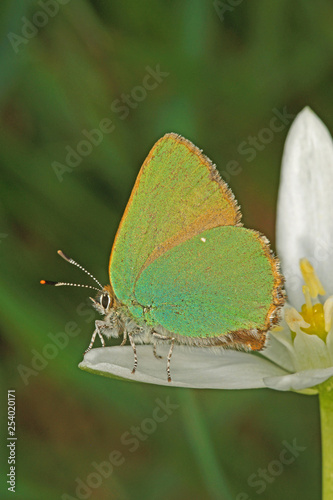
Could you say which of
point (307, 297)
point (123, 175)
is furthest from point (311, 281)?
point (123, 175)

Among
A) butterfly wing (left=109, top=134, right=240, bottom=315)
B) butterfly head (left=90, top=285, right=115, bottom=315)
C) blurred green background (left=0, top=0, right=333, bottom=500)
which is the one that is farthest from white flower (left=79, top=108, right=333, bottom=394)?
blurred green background (left=0, top=0, right=333, bottom=500)

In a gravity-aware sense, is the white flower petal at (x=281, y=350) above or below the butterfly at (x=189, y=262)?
below

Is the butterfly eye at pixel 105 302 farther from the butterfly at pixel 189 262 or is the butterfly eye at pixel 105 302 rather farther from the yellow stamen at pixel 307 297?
the yellow stamen at pixel 307 297

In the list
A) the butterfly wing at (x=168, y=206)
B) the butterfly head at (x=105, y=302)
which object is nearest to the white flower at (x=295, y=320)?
the butterfly head at (x=105, y=302)

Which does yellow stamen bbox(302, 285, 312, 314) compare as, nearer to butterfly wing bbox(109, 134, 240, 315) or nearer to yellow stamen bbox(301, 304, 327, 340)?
yellow stamen bbox(301, 304, 327, 340)

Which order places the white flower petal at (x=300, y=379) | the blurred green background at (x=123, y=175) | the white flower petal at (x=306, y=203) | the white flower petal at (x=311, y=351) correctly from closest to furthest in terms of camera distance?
1. the white flower petal at (x=300, y=379)
2. the white flower petal at (x=311, y=351)
3. the white flower petal at (x=306, y=203)
4. the blurred green background at (x=123, y=175)

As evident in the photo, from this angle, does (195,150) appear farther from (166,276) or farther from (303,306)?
(303,306)

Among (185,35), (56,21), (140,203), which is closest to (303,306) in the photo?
(140,203)
